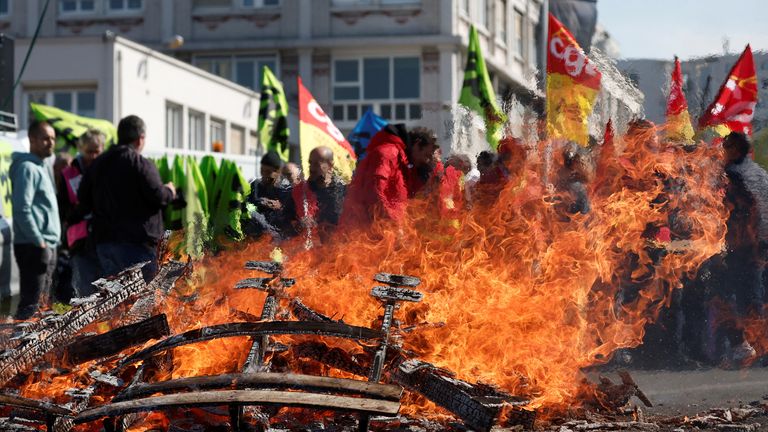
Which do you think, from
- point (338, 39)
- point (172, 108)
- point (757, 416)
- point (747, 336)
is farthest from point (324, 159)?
point (338, 39)

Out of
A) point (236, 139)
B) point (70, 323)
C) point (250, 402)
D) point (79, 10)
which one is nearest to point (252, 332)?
point (250, 402)

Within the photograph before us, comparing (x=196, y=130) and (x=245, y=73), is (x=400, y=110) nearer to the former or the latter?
(x=245, y=73)

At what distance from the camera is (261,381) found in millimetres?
4121

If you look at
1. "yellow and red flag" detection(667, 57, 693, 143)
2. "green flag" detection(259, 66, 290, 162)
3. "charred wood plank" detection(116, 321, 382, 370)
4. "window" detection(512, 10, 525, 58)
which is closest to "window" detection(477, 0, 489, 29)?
"window" detection(512, 10, 525, 58)

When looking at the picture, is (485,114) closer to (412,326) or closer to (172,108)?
(412,326)

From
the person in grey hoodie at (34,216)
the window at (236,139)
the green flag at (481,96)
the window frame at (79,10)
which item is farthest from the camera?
the window frame at (79,10)

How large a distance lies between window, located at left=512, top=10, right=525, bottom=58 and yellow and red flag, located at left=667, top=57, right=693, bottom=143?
25.9m

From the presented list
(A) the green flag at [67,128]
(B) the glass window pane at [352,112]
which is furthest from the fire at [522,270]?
(B) the glass window pane at [352,112]

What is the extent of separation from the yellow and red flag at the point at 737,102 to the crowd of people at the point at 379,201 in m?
0.13

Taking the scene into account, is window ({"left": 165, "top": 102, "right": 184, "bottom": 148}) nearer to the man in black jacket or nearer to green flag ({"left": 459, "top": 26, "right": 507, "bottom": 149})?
green flag ({"left": 459, "top": 26, "right": 507, "bottom": 149})

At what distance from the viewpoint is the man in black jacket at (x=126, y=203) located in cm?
781

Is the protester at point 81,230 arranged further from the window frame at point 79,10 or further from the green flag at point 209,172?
the window frame at point 79,10

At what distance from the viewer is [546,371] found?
5445mm

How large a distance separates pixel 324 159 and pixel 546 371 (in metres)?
3.69
